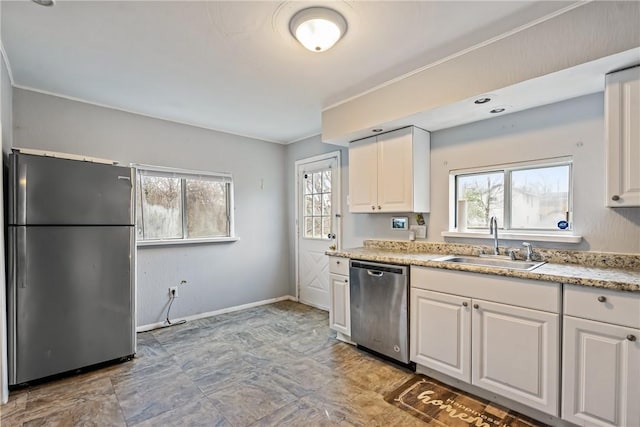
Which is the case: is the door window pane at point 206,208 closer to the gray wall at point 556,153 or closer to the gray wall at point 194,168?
the gray wall at point 194,168

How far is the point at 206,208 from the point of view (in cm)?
389

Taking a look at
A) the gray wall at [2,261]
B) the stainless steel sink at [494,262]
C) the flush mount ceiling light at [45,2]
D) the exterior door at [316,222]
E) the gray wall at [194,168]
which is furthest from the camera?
the exterior door at [316,222]

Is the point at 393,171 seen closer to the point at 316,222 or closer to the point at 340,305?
the point at 340,305

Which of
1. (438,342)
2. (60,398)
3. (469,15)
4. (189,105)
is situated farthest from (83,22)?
(438,342)

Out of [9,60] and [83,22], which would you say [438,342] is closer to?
[83,22]

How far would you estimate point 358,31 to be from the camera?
1.89m

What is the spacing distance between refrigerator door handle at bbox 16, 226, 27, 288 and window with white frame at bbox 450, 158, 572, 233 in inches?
136

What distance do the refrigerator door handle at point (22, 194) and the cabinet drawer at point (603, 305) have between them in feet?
11.7

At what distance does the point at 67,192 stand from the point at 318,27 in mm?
2243

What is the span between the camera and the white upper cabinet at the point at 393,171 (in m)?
2.74

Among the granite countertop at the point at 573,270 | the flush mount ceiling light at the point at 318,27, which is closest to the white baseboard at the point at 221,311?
the granite countertop at the point at 573,270

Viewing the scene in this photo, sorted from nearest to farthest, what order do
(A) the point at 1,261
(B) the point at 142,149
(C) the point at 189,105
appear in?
(A) the point at 1,261
(C) the point at 189,105
(B) the point at 142,149

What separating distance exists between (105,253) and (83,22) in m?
1.69

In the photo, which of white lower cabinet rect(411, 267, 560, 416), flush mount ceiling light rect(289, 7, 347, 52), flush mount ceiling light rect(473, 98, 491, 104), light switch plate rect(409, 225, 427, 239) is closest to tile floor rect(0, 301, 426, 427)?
white lower cabinet rect(411, 267, 560, 416)
